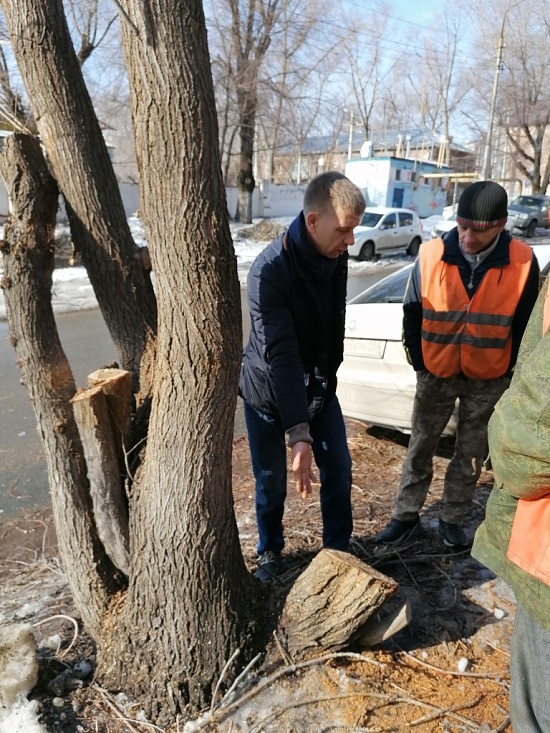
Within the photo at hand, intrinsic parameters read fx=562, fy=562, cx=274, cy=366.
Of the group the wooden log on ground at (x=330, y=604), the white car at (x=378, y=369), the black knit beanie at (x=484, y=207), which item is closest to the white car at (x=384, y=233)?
the white car at (x=378, y=369)

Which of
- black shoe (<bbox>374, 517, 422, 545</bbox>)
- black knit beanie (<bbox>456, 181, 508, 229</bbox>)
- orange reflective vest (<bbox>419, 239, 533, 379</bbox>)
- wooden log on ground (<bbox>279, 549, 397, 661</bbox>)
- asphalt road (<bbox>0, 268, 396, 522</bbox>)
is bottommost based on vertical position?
asphalt road (<bbox>0, 268, 396, 522</bbox>)

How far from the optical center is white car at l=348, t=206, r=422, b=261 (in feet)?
56.4

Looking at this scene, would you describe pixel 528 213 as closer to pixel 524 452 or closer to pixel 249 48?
pixel 249 48

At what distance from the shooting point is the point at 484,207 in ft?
8.45

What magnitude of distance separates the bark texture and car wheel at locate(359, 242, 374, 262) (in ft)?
51.6

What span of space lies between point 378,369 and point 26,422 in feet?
10.7

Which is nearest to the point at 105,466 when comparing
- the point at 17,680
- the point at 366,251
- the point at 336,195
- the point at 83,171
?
the point at 17,680

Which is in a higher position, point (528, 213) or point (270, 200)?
point (270, 200)

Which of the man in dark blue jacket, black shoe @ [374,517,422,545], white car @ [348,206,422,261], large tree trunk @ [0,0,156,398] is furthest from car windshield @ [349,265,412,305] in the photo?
white car @ [348,206,422,261]

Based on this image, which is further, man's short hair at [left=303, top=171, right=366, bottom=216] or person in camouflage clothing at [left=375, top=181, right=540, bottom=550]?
person in camouflage clothing at [left=375, top=181, right=540, bottom=550]

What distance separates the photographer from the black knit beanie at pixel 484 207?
258cm

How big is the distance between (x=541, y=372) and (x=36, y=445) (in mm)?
4405

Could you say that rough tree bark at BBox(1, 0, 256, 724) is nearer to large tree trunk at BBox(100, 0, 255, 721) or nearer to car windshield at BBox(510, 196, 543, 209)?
large tree trunk at BBox(100, 0, 255, 721)

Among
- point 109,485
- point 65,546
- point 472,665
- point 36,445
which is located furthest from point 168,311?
point 36,445
